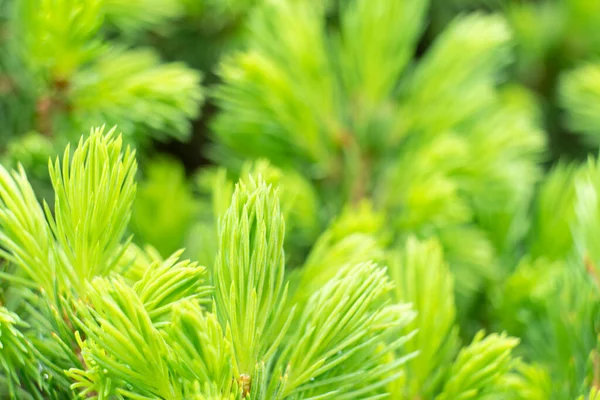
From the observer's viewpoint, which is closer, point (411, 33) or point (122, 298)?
point (122, 298)

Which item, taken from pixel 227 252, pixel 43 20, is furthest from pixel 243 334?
pixel 43 20

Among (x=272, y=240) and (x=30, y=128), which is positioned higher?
(x=30, y=128)

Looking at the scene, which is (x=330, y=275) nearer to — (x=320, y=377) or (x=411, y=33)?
(x=320, y=377)

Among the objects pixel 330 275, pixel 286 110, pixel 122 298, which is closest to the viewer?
pixel 122 298

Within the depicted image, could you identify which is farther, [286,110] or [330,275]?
[286,110]

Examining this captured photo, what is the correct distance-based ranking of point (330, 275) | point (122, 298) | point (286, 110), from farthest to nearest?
1. point (286, 110)
2. point (330, 275)
3. point (122, 298)

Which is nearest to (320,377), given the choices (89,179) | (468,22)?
(89,179)

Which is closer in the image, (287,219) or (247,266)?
(247,266)

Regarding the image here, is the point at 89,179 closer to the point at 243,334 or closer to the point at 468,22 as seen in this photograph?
the point at 243,334

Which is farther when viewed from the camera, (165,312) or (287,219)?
(287,219)
